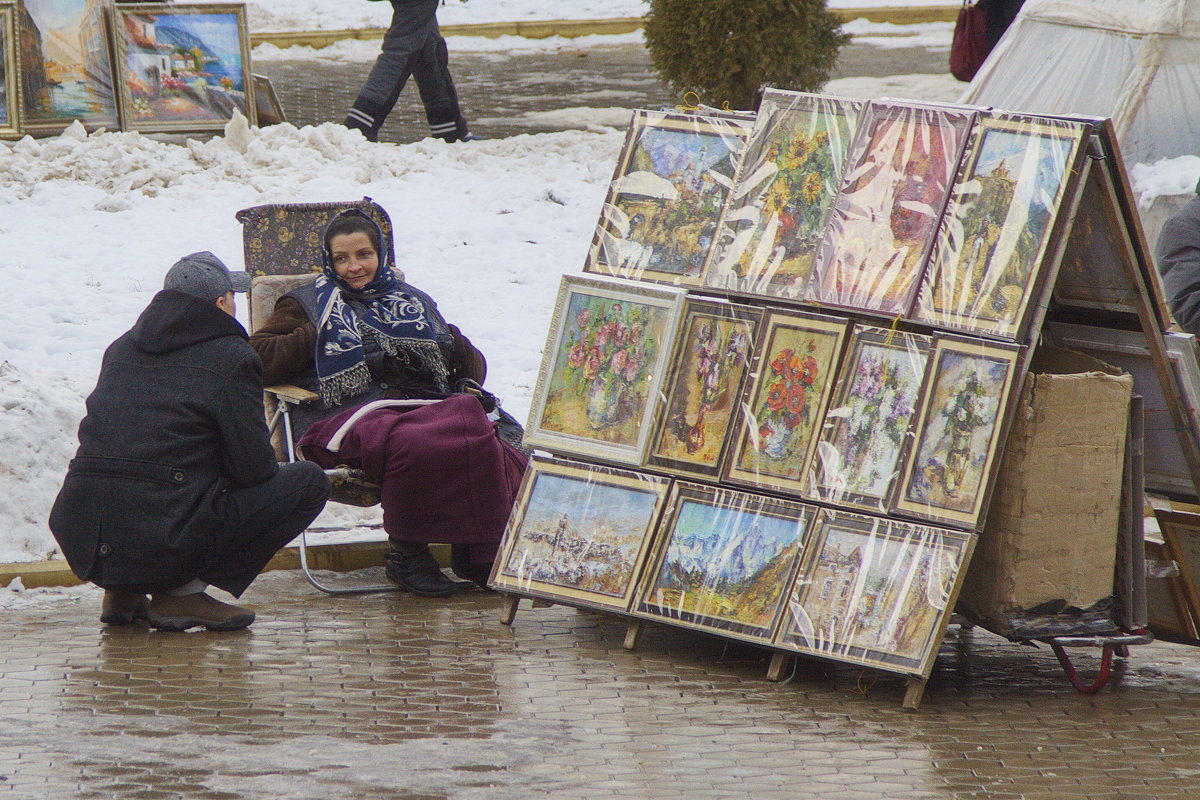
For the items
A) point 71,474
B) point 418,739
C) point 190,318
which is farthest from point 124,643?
point 418,739

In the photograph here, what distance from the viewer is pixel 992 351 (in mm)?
4789

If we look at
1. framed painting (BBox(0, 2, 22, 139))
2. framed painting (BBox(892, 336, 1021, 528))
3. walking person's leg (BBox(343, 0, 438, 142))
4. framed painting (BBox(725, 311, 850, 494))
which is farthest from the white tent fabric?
framed painting (BBox(0, 2, 22, 139))

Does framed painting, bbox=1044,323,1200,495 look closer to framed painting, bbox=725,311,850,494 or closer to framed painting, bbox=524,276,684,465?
framed painting, bbox=725,311,850,494

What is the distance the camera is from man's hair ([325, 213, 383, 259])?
6.34 metres

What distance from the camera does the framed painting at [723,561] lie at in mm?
5031

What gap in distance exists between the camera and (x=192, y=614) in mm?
5453

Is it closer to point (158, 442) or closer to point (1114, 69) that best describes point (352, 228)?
point (158, 442)

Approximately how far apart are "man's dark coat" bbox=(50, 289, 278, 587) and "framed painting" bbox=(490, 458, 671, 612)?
944 millimetres

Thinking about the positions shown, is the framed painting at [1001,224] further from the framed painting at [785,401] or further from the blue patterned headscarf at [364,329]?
the blue patterned headscarf at [364,329]

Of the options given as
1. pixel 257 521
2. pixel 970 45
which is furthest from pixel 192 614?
pixel 970 45

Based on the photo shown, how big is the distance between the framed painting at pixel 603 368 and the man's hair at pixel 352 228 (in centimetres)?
127

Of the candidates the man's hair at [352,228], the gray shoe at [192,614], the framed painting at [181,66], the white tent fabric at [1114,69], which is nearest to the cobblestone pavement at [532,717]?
the gray shoe at [192,614]

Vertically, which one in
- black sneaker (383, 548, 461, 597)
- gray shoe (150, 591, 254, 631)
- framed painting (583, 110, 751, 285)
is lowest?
black sneaker (383, 548, 461, 597)

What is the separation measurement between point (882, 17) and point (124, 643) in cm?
→ 1775
